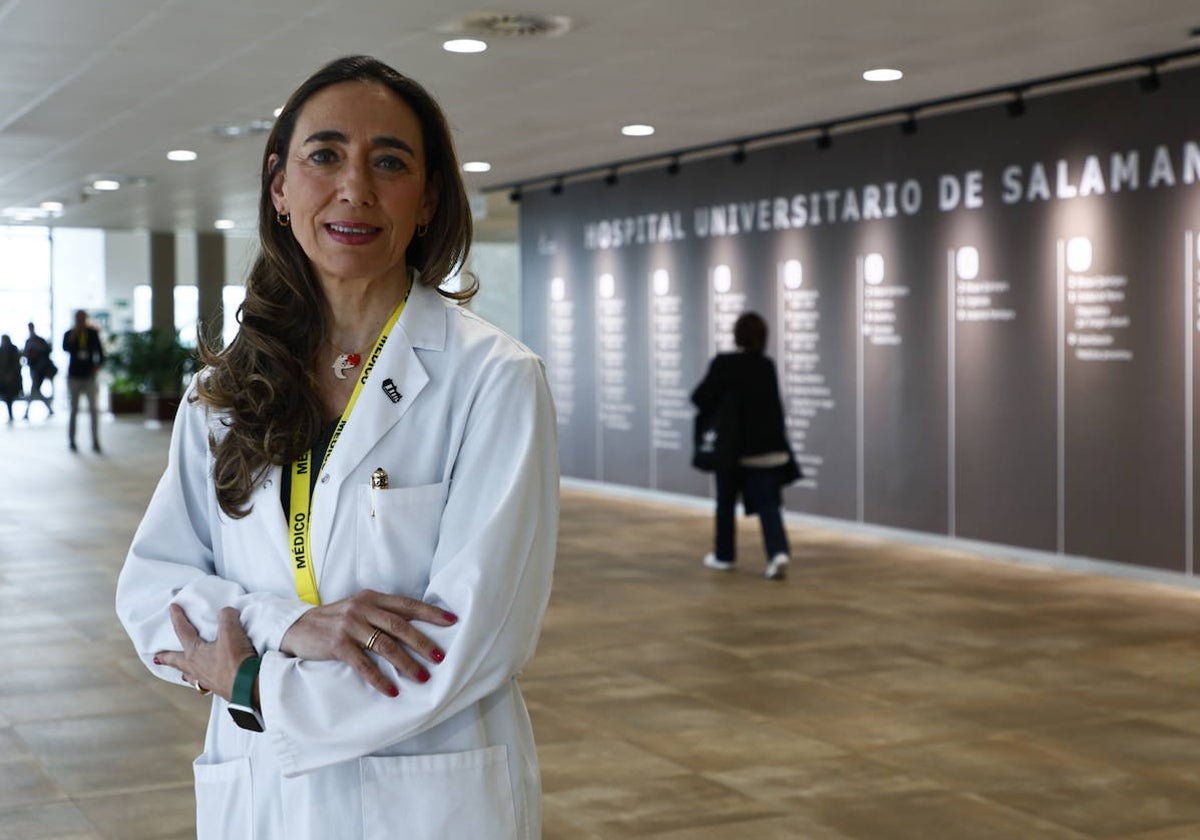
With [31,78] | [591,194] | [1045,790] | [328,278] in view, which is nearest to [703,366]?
[591,194]

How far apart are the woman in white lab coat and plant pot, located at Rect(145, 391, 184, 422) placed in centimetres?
2452

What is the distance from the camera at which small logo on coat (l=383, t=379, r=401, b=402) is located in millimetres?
1836

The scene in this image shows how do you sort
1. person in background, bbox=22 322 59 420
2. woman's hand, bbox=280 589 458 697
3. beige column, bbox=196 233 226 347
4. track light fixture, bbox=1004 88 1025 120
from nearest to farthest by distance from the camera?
woman's hand, bbox=280 589 458 697, track light fixture, bbox=1004 88 1025 120, person in background, bbox=22 322 59 420, beige column, bbox=196 233 226 347

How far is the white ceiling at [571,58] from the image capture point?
27.1 feet

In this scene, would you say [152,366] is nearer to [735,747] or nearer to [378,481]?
[735,747]

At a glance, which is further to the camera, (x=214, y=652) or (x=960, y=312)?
(x=960, y=312)

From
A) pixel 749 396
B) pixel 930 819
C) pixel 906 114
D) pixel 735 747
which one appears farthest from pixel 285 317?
pixel 906 114

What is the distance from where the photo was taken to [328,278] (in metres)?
1.95

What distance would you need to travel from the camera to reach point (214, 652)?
178cm

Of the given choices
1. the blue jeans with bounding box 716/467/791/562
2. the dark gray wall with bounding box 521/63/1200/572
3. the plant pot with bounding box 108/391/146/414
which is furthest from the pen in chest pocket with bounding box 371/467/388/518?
the plant pot with bounding box 108/391/146/414

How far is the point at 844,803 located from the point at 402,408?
3564mm

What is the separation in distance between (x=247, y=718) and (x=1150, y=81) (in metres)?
9.10

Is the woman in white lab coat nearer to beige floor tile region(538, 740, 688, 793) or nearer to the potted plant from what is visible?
beige floor tile region(538, 740, 688, 793)

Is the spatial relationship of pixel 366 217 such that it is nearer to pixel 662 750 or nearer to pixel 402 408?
pixel 402 408
